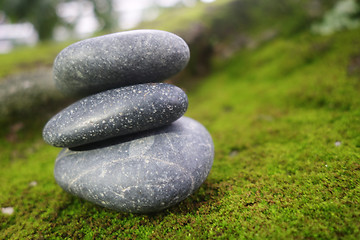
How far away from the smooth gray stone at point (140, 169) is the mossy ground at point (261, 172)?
334 millimetres

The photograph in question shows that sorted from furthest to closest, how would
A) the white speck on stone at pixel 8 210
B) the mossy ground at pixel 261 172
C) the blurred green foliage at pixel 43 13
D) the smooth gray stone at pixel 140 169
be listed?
the blurred green foliage at pixel 43 13, the white speck on stone at pixel 8 210, the smooth gray stone at pixel 140 169, the mossy ground at pixel 261 172

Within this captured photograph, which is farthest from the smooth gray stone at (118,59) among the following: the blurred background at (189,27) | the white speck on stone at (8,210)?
the blurred background at (189,27)

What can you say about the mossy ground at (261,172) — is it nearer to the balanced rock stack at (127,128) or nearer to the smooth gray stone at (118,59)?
the balanced rock stack at (127,128)

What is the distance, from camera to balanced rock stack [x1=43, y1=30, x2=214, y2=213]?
254 cm

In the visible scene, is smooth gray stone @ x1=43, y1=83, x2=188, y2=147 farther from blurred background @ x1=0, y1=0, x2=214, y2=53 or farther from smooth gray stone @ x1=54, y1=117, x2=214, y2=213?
blurred background @ x1=0, y1=0, x2=214, y2=53

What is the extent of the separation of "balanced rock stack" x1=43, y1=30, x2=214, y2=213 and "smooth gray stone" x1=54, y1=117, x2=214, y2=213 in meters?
0.01

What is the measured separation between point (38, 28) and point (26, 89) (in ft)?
20.5

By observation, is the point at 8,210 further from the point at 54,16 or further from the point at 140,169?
the point at 54,16

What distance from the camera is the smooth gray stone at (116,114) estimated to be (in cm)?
256

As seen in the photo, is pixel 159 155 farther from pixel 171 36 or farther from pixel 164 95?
pixel 171 36

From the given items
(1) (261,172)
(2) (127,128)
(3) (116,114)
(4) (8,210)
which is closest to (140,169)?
(2) (127,128)

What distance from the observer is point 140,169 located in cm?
255

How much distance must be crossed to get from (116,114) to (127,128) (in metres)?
0.22

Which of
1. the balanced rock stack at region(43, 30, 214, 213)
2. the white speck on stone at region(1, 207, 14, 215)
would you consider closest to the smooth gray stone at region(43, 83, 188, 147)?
the balanced rock stack at region(43, 30, 214, 213)
